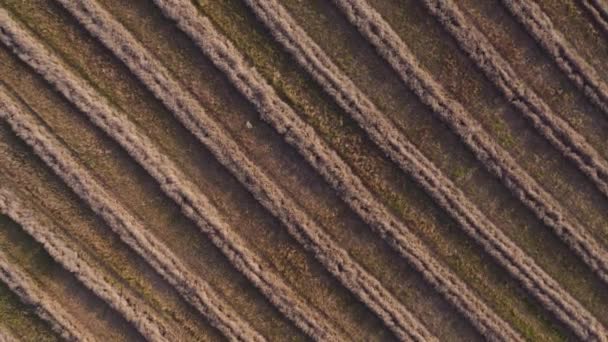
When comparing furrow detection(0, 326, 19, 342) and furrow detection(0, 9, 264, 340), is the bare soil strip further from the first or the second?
furrow detection(0, 326, 19, 342)

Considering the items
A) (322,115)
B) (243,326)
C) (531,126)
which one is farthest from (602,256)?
(243,326)

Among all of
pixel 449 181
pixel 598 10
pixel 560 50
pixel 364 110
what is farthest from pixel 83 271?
pixel 598 10

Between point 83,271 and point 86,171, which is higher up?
point 86,171

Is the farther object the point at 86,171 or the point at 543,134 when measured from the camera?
the point at 543,134

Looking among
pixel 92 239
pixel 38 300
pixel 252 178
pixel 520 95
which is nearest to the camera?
pixel 38 300

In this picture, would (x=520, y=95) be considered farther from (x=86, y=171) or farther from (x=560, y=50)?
(x=86, y=171)

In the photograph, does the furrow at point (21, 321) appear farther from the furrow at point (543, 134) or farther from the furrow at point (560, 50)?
the furrow at point (560, 50)

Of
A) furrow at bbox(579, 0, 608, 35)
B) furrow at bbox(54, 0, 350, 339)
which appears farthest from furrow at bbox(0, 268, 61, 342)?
furrow at bbox(579, 0, 608, 35)

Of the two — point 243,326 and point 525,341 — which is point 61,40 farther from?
point 525,341
